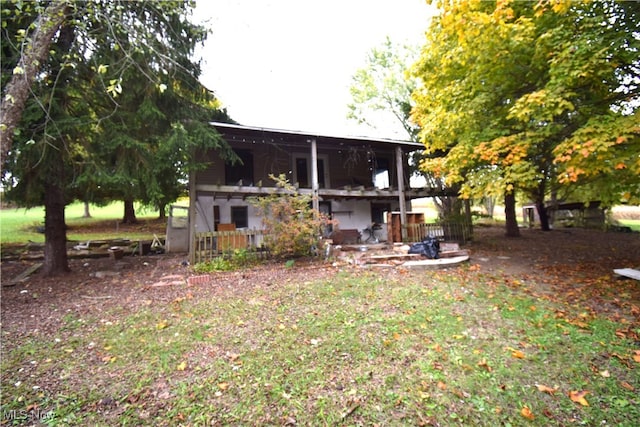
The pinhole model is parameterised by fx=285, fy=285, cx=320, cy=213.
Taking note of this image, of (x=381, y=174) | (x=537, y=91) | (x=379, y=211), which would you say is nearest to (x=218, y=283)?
(x=537, y=91)

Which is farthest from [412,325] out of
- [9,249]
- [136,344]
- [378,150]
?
[9,249]

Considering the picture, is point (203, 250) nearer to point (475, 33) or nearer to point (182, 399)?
point (182, 399)

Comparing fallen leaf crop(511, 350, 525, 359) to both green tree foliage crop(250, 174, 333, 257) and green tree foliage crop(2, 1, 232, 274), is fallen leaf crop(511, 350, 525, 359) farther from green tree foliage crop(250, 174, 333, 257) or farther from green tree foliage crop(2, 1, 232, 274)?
green tree foliage crop(2, 1, 232, 274)

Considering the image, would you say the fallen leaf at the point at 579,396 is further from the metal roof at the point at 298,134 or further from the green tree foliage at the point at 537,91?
the metal roof at the point at 298,134

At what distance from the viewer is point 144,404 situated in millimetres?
2760

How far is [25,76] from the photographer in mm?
3828

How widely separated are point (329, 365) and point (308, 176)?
1131cm

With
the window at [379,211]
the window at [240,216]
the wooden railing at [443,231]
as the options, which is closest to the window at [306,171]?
the window at [240,216]

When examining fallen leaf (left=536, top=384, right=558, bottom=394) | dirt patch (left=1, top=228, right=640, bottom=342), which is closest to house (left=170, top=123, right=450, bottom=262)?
dirt patch (left=1, top=228, right=640, bottom=342)

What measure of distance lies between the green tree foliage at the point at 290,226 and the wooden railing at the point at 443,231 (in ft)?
14.7

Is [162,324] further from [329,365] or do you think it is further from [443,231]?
[443,231]

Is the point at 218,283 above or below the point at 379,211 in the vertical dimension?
below

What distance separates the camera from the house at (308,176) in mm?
11359

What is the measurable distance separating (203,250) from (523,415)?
26.4 feet
